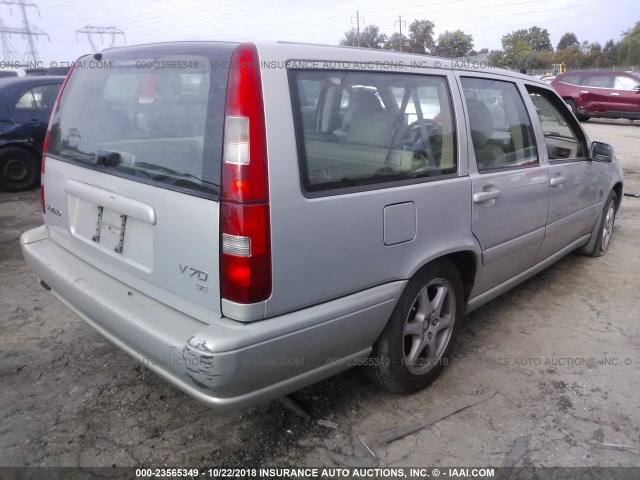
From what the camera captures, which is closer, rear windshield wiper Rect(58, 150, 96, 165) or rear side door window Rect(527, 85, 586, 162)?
rear windshield wiper Rect(58, 150, 96, 165)

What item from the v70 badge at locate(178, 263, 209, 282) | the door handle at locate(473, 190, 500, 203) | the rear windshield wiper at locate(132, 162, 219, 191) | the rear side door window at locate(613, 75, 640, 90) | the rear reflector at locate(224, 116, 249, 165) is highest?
the rear side door window at locate(613, 75, 640, 90)

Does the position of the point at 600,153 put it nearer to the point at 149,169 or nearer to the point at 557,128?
the point at 557,128

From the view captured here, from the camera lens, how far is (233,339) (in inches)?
69.2

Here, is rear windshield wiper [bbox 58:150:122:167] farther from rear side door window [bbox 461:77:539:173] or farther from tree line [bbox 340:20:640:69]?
tree line [bbox 340:20:640:69]

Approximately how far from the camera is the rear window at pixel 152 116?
6.12 ft

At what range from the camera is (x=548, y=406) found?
2623 millimetres

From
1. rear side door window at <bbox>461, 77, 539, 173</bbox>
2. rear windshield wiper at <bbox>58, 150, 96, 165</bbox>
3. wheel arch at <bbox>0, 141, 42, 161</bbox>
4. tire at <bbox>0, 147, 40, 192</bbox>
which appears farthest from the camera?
tire at <bbox>0, 147, 40, 192</bbox>

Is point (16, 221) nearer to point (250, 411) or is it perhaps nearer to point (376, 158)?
point (250, 411)

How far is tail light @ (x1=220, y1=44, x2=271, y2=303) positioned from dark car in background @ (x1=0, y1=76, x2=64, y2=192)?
21.1 feet

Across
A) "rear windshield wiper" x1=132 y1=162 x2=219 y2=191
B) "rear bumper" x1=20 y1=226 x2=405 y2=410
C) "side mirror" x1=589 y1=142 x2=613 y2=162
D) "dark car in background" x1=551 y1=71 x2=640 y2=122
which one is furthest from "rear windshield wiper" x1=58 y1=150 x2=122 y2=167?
"dark car in background" x1=551 y1=71 x2=640 y2=122

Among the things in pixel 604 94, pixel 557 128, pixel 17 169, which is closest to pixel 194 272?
pixel 557 128

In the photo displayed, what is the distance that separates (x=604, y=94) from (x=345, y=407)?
56.7 feet

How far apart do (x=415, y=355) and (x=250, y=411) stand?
2.89 feet

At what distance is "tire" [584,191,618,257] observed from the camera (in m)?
4.67
